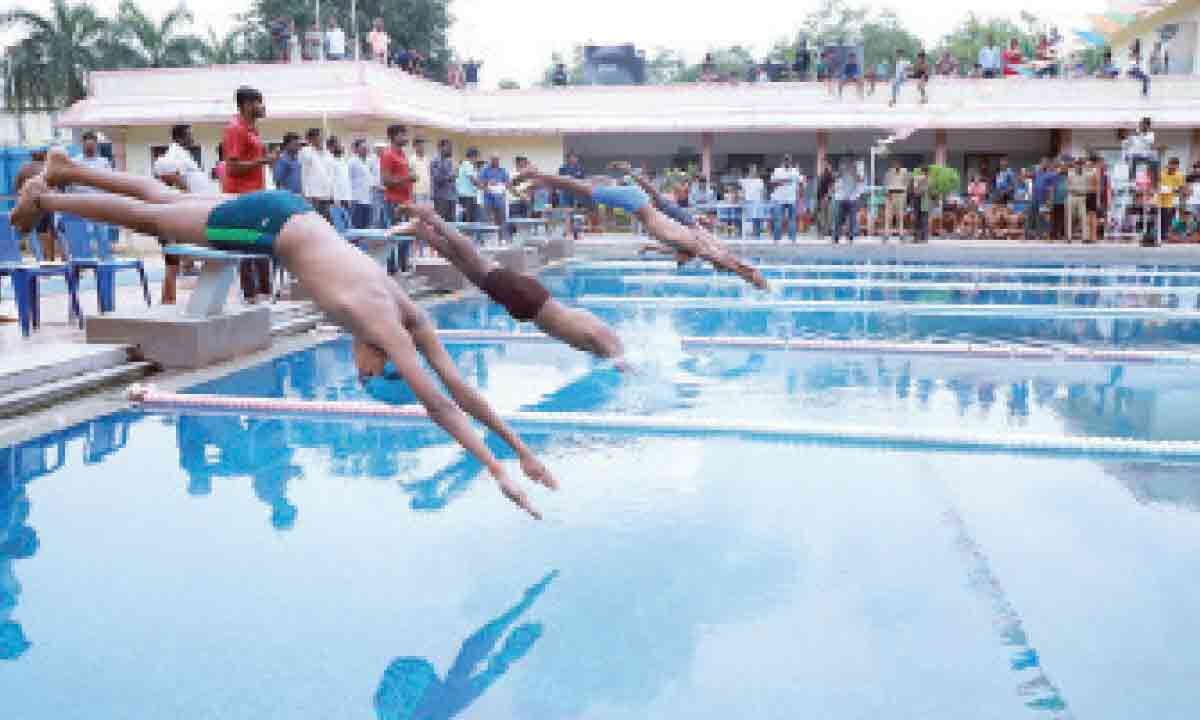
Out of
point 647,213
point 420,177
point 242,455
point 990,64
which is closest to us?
point 242,455

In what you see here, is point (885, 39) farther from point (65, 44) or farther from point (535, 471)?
point (535, 471)

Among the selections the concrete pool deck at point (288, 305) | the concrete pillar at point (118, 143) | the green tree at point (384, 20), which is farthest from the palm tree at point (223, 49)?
the concrete pool deck at point (288, 305)

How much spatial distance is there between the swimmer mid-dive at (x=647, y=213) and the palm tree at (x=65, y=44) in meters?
31.1

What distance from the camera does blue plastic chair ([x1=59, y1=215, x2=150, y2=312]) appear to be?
8523 millimetres

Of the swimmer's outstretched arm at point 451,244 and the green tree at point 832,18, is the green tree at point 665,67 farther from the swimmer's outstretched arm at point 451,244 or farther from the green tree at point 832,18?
the swimmer's outstretched arm at point 451,244

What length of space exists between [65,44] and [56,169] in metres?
32.1

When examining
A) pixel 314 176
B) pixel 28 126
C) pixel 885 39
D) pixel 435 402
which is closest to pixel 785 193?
pixel 314 176

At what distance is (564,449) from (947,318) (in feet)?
22.7

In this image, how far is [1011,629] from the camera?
3385 mm

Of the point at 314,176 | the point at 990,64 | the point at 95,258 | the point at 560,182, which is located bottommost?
the point at 95,258

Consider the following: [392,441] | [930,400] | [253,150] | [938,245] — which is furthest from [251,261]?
[938,245]

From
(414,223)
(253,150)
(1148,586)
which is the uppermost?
(253,150)

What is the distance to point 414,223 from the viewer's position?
4441 millimetres

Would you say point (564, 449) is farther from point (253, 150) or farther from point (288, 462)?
point (253, 150)
